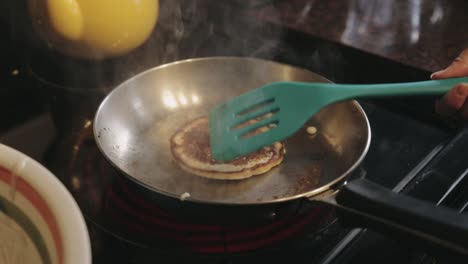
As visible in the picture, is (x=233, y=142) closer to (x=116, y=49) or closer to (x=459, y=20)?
→ (x=116, y=49)

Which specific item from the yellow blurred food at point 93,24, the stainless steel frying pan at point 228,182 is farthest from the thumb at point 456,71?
the yellow blurred food at point 93,24

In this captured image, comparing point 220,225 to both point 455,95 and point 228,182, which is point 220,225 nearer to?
point 228,182

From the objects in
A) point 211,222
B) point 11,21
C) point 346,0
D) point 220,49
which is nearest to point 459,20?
point 346,0

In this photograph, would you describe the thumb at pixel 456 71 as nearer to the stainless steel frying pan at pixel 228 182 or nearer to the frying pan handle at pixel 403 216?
the stainless steel frying pan at pixel 228 182

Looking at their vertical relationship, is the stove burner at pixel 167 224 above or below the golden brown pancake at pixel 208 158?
below

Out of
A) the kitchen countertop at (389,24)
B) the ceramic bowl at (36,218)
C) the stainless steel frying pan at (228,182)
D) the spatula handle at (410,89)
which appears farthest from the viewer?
the kitchen countertop at (389,24)

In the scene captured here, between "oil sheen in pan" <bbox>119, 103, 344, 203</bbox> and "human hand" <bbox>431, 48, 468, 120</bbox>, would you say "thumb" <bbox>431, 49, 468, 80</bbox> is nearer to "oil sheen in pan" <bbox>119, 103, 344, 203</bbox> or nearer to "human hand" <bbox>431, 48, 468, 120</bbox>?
"human hand" <bbox>431, 48, 468, 120</bbox>

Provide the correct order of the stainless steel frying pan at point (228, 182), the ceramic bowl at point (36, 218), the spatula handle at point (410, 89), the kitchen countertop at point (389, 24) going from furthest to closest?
the kitchen countertop at point (389, 24), the spatula handle at point (410, 89), the stainless steel frying pan at point (228, 182), the ceramic bowl at point (36, 218)

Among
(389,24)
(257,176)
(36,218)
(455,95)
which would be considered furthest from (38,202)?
(389,24)
